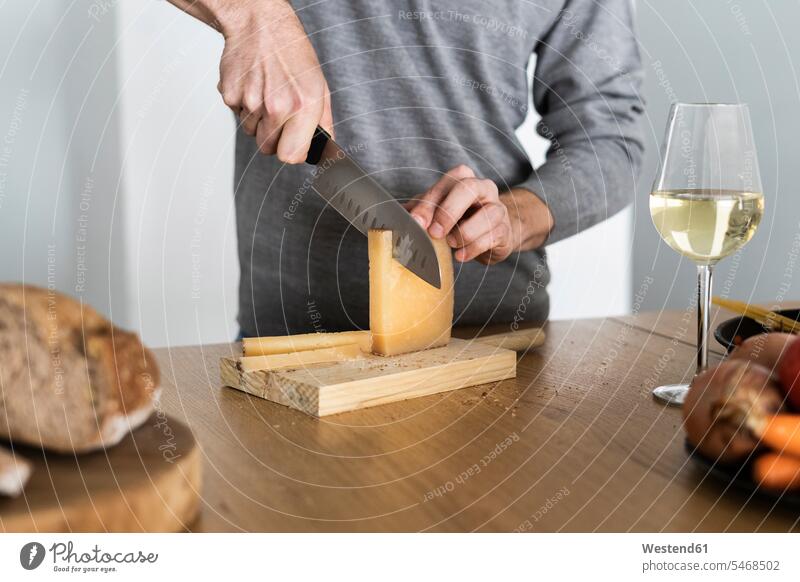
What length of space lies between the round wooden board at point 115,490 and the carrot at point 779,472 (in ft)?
Result: 1.07

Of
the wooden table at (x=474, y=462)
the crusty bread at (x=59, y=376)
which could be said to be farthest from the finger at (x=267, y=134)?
the crusty bread at (x=59, y=376)

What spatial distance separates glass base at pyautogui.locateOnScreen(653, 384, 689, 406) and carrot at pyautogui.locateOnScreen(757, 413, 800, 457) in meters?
0.23

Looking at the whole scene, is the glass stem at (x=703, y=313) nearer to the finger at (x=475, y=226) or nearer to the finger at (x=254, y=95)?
the finger at (x=475, y=226)

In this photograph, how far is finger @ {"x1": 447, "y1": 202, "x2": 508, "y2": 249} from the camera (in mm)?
911

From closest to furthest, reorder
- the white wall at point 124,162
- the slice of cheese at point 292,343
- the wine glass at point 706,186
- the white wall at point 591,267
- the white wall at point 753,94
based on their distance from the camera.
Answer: the wine glass at point 706,186, the slice of cheese at point 292,343, the white wall at point 753,94, the white wall at point 124,162, the white wall at point 591,267

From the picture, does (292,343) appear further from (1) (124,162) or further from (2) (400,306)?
(1) (124,162)

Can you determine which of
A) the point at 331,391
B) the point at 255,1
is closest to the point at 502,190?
the point at 255,1

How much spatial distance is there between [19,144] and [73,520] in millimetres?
2387

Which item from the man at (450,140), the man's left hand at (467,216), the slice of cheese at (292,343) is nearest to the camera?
the slice of cheese at (292,343)

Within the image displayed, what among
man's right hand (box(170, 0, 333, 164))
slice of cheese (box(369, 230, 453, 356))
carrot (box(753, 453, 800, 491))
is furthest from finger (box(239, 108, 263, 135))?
carrot (box(753, 453, 800, 491))

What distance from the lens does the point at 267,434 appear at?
24.9 inches

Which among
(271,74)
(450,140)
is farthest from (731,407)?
(450,140)

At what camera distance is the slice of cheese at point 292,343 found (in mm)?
777

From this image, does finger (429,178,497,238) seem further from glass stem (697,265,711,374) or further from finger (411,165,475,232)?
glass stem (697,265,711,374)
